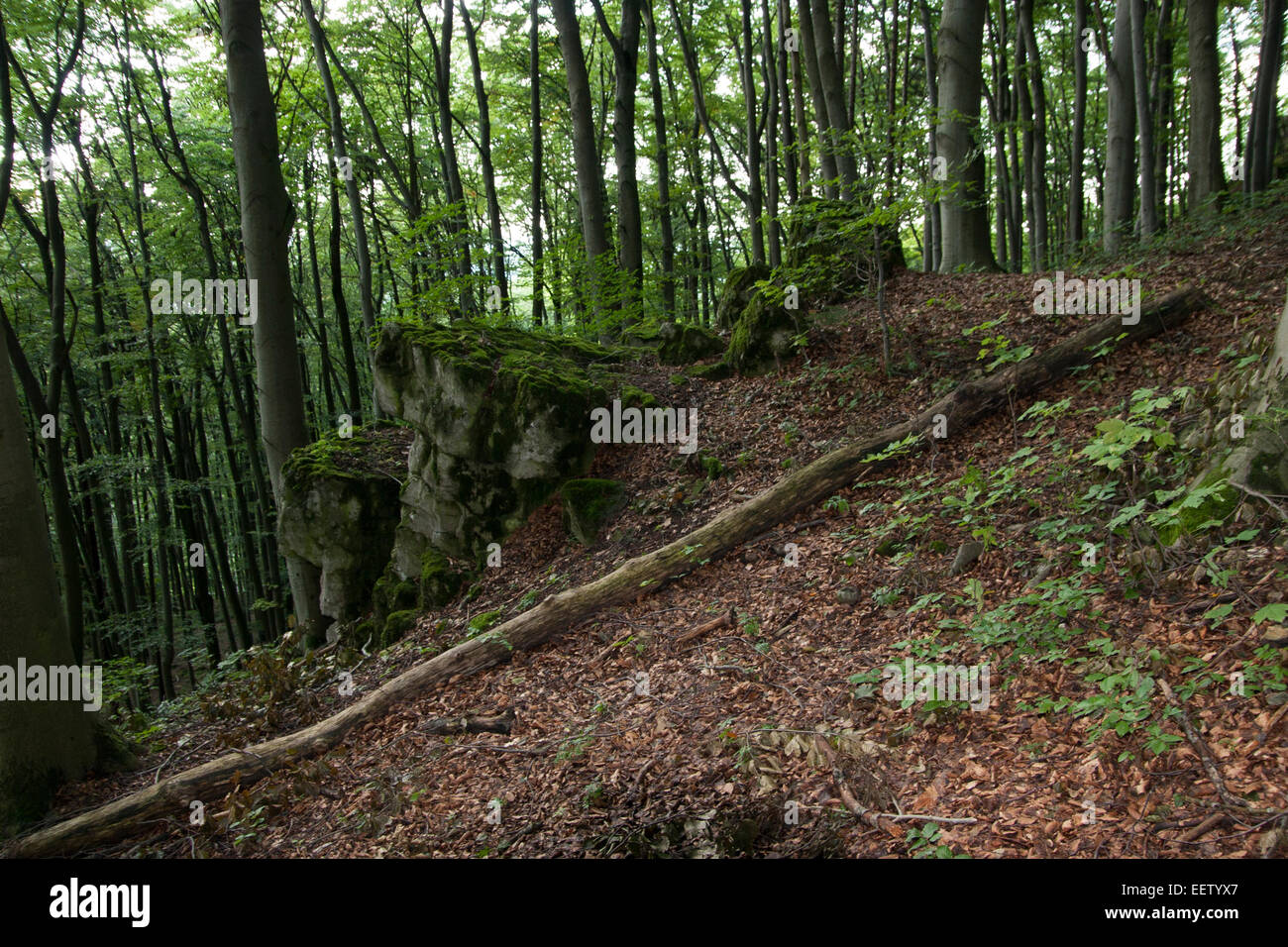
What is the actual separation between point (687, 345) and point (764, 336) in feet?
4.39

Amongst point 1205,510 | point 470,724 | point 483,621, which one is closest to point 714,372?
point 483,621

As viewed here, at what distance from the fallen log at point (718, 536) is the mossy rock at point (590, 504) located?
1028mm

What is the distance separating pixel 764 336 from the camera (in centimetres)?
860

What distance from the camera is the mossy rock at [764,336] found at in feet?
27.7

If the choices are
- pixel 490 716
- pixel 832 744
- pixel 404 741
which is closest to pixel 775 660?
pixel 832 744

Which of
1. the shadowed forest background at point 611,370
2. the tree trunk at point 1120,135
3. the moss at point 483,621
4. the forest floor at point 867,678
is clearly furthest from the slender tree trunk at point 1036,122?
the moss at point 483,621

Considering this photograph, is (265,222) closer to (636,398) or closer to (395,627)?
(636,398)

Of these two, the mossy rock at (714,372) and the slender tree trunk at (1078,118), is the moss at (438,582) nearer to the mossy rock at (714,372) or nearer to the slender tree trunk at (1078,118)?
the mossy rock at (714,372)

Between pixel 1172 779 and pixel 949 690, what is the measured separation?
3.37ft

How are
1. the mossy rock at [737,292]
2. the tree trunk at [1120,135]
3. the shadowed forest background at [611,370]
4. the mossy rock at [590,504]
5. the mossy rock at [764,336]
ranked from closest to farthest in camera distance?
1. the shadowed forest background at [611,370]
2. the mossy rock at [590,504]
3. the mossy rock at [764,336]
4. the mossy rock at [737,292]
5. the tree trunk at [1120,135]

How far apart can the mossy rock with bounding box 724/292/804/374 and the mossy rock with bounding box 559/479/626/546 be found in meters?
2.51

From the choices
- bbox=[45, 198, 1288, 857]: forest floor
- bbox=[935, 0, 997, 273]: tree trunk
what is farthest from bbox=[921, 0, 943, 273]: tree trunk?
bbox=[45, 198, 1288, 857]: forest floor
